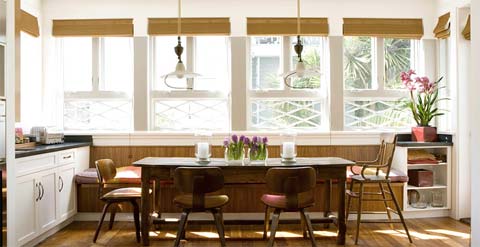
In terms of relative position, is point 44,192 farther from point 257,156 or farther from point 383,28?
point 383,28

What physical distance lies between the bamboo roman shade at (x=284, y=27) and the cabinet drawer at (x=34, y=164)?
275 centimetres

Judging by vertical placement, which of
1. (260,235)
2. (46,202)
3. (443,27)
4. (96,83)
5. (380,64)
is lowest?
(260,235)

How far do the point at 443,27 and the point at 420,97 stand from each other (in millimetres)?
919

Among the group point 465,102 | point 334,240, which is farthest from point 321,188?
point 465,102

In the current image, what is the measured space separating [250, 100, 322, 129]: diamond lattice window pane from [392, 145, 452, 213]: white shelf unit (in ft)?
3.64

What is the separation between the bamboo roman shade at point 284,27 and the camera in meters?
5.38

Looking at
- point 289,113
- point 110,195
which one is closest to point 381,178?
point 289,113

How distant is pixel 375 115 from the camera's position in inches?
223

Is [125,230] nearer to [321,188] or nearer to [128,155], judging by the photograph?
[128,155]

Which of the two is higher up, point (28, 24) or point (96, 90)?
point (28, 24)

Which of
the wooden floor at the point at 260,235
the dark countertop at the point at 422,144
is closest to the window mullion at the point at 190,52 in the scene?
the wooden floor at the point at 260,235

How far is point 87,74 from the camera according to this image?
560cm

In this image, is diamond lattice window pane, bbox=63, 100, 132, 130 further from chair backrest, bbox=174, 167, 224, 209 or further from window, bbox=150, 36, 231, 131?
chair backrest, bbox=174, 167, 224, 209

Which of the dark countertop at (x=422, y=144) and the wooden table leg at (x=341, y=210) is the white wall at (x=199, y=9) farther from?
the wooden table leg at (x=341, y=210)
